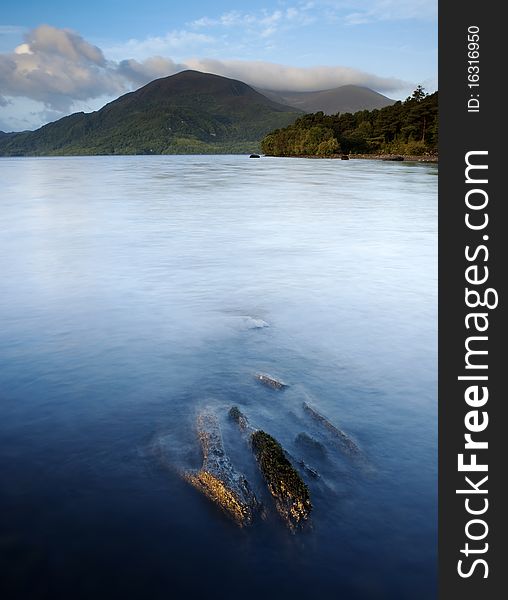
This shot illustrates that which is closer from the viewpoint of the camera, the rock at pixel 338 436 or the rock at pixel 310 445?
the rock at pixel 310 445

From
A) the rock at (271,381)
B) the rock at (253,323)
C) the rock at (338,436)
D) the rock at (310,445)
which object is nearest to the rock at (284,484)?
the rock at (310,445)

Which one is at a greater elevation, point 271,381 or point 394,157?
point 394,157

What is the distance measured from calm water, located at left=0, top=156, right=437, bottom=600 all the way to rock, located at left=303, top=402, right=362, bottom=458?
0.24m

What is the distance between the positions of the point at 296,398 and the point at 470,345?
784 cm

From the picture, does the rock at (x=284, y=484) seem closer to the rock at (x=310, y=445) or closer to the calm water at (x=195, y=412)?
the calm water at (x=195, y=412)

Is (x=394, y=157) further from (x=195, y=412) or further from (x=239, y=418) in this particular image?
(x=239, y=418)

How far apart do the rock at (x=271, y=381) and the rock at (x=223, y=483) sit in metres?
3.17

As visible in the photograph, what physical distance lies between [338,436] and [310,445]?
0.75 metres

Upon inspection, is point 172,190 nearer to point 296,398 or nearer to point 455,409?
point 296,398

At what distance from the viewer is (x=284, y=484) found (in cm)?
937

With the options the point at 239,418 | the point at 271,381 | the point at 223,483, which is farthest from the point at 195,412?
the point at 223,483

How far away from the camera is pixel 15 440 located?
11.2 metres

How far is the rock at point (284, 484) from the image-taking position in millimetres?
8953

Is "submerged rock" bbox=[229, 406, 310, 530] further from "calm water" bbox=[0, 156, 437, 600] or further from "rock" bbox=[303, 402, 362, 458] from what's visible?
"rock" bbox=[303, 402, 362, 458]
